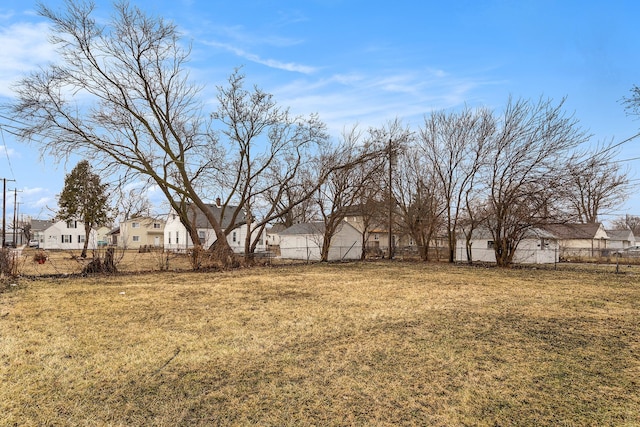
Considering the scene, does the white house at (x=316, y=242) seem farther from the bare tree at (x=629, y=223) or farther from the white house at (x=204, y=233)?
the bare tree at (x=629, y=223)

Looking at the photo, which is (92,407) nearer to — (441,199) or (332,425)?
(332,425)

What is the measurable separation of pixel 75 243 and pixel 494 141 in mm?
50132

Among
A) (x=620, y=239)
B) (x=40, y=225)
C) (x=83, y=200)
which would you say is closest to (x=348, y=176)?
(x=83, y=200)

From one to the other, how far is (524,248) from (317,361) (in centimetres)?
2530

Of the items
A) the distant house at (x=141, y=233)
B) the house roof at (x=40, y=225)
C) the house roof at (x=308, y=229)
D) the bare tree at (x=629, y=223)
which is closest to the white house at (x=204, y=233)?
the house roof at (x=308, y=229)

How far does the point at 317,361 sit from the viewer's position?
4.80 m

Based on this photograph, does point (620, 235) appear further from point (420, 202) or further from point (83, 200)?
point (83, 200)

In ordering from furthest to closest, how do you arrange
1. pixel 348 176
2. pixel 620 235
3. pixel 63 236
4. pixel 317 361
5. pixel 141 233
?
pixel 63 236 < pixel 141 233 < pixel 620 235 < pixel 348 176 < pixel 317 361

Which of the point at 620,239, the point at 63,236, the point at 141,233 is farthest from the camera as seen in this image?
the point at 63,236

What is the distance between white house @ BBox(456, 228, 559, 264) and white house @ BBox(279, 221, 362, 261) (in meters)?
7.80

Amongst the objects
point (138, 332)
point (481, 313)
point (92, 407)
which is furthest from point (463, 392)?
point (138, 332)

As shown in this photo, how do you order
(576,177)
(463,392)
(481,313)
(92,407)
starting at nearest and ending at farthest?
(92,407) → (463,392) → (481,313) → (576,177)

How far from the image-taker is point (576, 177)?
1773 centimetres

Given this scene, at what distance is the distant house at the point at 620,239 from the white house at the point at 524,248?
25.0 meters
